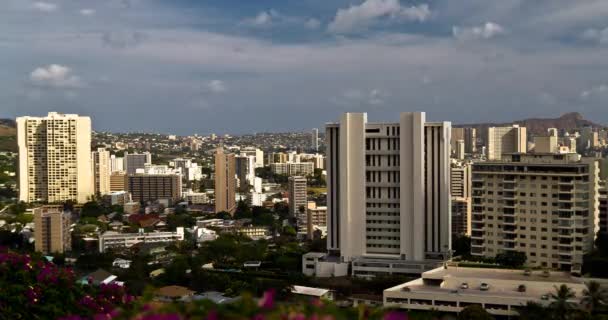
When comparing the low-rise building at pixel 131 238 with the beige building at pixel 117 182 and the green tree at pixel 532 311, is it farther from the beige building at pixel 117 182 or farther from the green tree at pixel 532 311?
the green tree at pixel 532 311

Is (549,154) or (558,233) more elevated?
(549,154)

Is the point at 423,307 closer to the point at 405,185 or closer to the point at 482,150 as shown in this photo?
the point at 405,185

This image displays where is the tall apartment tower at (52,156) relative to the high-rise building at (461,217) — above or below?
above

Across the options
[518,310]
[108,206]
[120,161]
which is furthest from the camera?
[120,161]

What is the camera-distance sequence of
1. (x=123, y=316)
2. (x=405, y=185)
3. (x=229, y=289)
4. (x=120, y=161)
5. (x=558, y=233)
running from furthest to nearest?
1. (x=120, y=161)
2. (x=405, y=185)
3. (x=558, y=233)
4. (x=229, y=289)
5. (x=123, y=316)

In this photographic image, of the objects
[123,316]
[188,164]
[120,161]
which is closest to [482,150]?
[188,164]

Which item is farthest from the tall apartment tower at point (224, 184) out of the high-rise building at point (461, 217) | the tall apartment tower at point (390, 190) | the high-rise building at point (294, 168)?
the tall apartment tower at point (390, 190)
